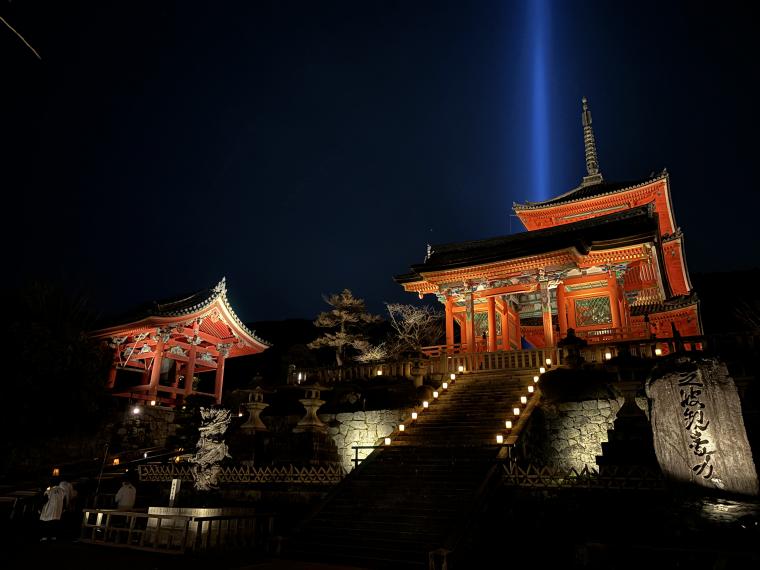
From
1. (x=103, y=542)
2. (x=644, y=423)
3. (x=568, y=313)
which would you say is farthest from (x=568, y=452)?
(x=103, y=542)

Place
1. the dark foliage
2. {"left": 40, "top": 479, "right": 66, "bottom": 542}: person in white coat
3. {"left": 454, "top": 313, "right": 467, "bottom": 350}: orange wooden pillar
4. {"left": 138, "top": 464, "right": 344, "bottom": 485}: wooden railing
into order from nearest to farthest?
{"left": 40, "top": 479, "right": 66, "bottom": 542}: person in white coat < {"left": 138, "top": 464, "right": 344, "bottom": 485}: wooden railing < the dark foliage < {"left": 454, "top": 313, "right": 467, "bottom": 350}: orange wooden pillar

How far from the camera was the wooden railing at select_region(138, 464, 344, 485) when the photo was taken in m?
13.6

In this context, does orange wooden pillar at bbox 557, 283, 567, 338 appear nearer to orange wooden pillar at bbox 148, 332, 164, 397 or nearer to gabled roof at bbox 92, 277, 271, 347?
gabled roof at bbox 92, 277, 271, 347

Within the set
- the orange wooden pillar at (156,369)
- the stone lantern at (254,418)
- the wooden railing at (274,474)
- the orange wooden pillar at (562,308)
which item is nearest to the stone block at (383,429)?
the wooden railing at (274,474)

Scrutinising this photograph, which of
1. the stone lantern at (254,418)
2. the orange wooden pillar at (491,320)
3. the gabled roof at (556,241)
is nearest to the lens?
the stone lantern at (254,418)

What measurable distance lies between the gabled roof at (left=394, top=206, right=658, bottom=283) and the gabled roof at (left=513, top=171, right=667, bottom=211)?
514cm

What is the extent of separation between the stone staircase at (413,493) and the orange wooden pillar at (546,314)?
5682 mm

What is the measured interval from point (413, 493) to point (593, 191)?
26841 mm

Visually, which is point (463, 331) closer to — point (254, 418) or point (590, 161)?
point (254, 418)

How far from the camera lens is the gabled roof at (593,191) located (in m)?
28.5

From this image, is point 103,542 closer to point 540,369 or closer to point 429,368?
point 429,368

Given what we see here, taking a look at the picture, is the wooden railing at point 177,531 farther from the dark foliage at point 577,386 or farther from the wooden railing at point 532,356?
the dark foliage at point 577,386

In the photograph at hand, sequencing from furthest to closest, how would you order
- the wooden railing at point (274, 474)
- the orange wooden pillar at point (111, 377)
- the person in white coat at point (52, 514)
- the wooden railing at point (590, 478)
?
the orange wooden pillar at point (111, 377)
the wooden railing at point (274, 474)
the person in white coat at point (52, 514)
the wooden railing at point (590, 478)

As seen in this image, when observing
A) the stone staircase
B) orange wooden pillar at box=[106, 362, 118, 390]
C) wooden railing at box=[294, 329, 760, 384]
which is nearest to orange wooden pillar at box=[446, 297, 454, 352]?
wooden railing at box=[294, 329, 760, 384]
